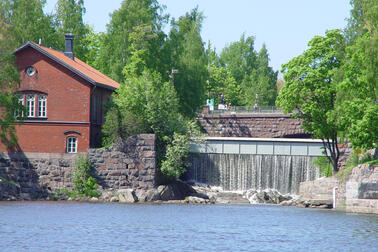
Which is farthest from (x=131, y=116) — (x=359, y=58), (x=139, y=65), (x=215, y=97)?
(x=215, y=97)

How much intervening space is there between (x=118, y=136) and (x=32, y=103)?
7.68 m

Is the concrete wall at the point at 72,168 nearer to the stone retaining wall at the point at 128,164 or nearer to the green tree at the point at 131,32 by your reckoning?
the stone retaining wall at the point at 128,164

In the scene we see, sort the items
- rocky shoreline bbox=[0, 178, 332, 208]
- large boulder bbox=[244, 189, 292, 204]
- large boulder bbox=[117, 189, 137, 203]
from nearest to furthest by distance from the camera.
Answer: large boulder bbox=[117, 189, 137, 203]
rocky shoreline bbox=[0, 178, 332, 208]
large boulder bbox=[244, 189, 292, 204]

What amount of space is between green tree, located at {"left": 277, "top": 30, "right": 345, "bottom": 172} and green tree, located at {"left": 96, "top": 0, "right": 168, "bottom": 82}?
50.3 feet

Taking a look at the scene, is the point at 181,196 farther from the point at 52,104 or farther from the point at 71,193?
the point at 52,104

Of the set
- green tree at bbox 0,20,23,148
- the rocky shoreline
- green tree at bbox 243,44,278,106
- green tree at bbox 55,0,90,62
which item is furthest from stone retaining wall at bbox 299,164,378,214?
green tree at bbox 243,44,278,106

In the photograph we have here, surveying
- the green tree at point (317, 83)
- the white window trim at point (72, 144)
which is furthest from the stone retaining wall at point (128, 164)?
the green tree at point (317, 83)

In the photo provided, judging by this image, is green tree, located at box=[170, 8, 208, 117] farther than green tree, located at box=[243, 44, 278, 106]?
No

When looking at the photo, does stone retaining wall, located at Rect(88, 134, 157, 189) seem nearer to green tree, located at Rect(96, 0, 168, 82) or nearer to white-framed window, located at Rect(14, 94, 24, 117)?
white-framed window, located at Rect(14, 94, 24, 117)

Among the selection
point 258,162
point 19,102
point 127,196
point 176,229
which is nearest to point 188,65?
point 258,162

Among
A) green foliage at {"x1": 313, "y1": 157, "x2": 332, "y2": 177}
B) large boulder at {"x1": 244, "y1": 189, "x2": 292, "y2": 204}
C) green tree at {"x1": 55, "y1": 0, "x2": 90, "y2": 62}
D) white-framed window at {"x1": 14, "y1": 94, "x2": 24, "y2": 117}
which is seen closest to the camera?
white-framed window at {"x1": 14, "y1": 94, "x2": 24, "y2": 117}

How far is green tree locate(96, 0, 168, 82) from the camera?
6394 cm

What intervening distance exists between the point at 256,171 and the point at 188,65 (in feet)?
45.4

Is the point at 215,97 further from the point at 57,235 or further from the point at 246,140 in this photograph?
the point at 57,235
